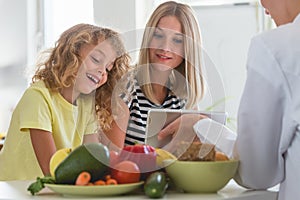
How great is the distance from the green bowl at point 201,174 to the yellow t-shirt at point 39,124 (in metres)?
0.64

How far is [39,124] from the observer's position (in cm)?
186

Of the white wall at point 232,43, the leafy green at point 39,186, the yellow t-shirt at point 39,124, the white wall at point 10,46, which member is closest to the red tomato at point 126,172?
the leafy green at point 39,186

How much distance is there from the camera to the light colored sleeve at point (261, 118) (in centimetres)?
127

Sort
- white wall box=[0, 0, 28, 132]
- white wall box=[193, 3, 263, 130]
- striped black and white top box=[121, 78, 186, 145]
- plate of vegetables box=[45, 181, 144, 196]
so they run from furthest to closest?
white wall box=[0, 0, 28, 132]
white wall box=[193, 3, 263, 130]
striped black and white top box=[121, 78, 186, 145]
plate of vegetables box=[45, 181, 144, 196]

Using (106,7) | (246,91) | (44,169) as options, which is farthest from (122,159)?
(106,7)

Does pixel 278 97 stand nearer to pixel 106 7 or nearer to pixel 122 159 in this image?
pixel 122 159

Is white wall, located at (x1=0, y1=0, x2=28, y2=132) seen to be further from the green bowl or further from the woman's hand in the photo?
the green bowl

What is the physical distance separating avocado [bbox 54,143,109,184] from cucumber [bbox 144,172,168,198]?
10cm

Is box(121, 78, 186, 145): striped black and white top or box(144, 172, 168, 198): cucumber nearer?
box(144, 172, 168, 198): cucumber

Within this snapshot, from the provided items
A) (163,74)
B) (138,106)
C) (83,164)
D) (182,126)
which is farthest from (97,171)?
(138,106)

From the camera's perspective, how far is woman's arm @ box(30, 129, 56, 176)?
1.82 m

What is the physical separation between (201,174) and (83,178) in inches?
10.0

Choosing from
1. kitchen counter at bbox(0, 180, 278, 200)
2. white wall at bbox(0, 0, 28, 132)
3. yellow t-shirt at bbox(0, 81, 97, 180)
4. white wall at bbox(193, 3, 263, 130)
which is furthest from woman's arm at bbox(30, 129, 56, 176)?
white wall at bbox(0, 0, 28, 132)

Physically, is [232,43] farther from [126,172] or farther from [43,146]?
[126,172]
